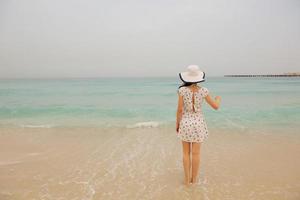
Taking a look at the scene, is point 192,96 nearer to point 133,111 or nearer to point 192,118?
point 192,118

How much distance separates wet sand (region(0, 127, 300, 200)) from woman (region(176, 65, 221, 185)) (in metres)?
0.62

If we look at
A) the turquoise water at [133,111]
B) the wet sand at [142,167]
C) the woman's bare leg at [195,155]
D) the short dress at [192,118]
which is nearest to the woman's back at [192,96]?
the short dress at [192,118]

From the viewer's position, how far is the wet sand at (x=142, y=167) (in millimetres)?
3422

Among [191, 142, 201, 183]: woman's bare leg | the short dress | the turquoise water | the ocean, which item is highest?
the short dress

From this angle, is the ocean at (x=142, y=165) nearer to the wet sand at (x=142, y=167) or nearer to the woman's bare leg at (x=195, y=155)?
the wet sand at (x=142, y=167)

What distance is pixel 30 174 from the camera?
4.15 m

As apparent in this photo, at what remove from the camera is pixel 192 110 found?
137 inches

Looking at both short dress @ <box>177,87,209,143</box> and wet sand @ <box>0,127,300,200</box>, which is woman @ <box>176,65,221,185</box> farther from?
wet sand @ <box>0,127,300,200</box>

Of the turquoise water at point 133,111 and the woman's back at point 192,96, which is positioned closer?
the woman's back at point 192,96

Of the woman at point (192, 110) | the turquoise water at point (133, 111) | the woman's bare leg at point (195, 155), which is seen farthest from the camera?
the turquoise water at point (133, 111)

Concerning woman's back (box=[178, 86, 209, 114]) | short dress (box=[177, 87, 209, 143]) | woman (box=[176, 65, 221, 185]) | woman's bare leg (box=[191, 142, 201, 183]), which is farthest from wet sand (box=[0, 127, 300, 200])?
woman's back (box=[178, 86, 209, 114])

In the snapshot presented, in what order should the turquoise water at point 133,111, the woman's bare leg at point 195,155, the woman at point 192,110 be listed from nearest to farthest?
the woman at point 192,110 < the woman's bare leg at point 195,155 < the turquoise water at point 133,111

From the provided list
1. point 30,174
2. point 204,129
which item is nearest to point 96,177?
point 30,174

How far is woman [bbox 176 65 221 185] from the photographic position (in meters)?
3.38
